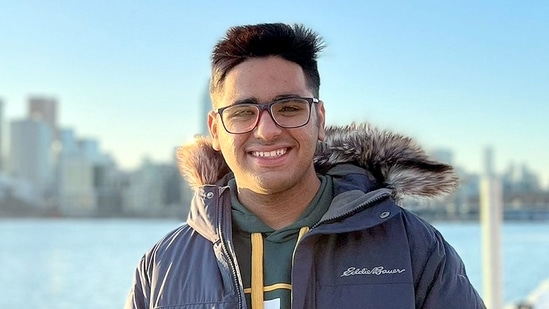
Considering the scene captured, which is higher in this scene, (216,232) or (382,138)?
(382,138)

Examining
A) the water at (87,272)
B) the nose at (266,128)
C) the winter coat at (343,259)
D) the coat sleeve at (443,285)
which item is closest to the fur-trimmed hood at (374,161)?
the winter coat at (343,259)

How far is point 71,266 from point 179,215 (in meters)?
33.9

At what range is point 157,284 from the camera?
196cm

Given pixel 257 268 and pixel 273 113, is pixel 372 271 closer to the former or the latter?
pixel 257 268

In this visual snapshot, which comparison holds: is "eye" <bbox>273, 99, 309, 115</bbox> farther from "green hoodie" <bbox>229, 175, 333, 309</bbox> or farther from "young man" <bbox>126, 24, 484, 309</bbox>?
"green hoodie" <bbox>229, 175, 333, 309</bbox>

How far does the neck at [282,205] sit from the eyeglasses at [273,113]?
0.67 feet

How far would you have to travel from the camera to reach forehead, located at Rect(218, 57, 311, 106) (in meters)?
1.87

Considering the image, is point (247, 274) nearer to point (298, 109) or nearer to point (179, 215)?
point (298, 109)

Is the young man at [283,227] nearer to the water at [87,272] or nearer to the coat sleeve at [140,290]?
the coat sleeve at [140,290]

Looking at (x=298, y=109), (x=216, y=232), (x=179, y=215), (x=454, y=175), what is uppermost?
(x=298, y=109)

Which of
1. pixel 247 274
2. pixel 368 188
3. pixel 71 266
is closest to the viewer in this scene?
Answer: pixel 247 274

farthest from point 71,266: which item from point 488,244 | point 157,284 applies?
point 157,284

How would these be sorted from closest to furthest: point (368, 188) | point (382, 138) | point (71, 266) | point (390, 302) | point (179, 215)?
point (390, 302) < point (368, 188) < point (382, 138) < point (71, 266) < point (179, 215)

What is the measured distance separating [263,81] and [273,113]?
4.0 inches
